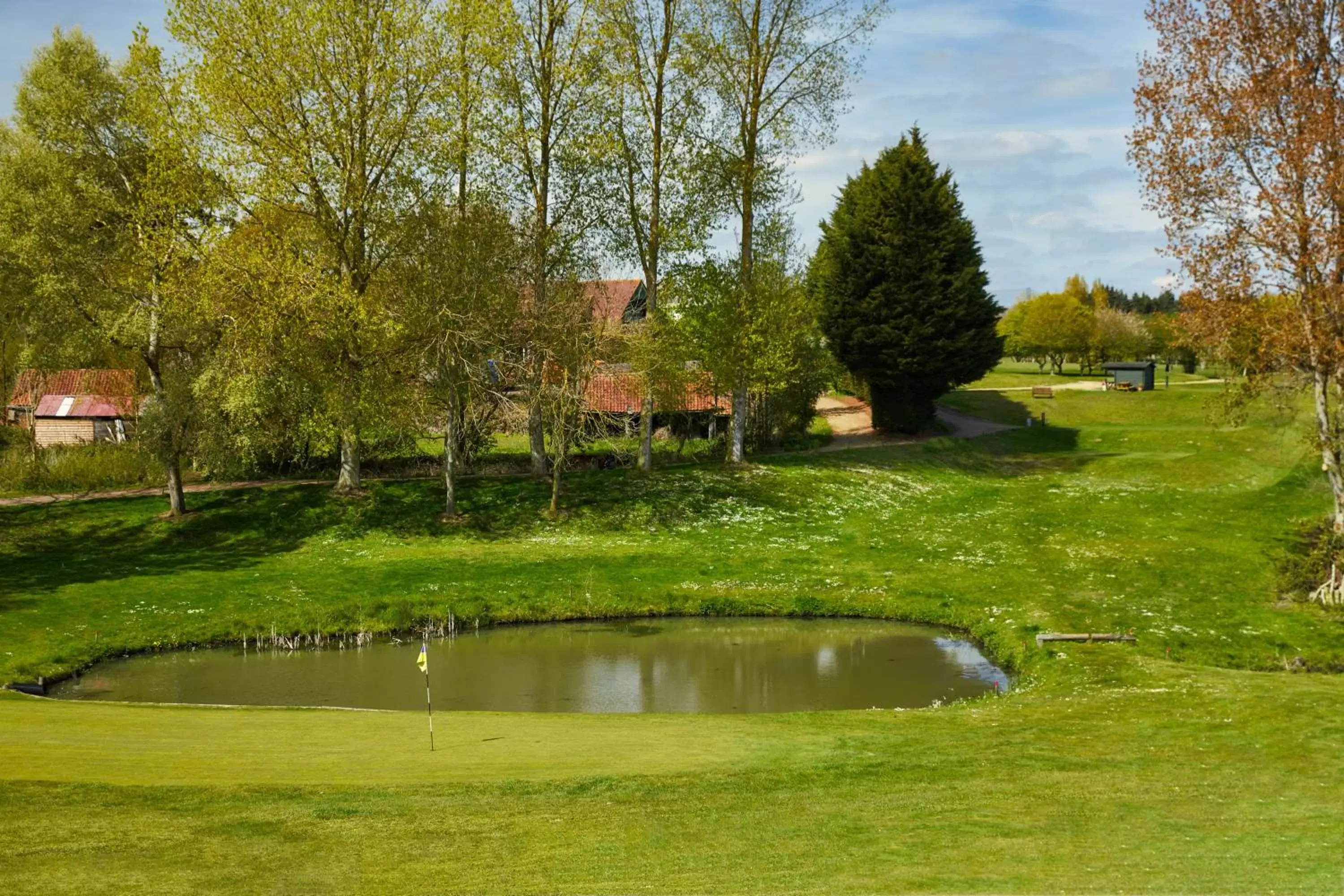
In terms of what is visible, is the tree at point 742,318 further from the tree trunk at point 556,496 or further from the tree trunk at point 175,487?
A: the tree trunk at point 175,487

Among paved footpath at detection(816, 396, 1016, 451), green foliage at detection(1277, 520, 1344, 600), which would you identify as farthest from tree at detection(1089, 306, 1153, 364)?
green foliage at detection(1277, 520, 1344, 600)

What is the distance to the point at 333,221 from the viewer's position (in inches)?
1674

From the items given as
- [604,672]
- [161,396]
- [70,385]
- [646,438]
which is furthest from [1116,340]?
[604,672]

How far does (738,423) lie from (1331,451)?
25310 mm

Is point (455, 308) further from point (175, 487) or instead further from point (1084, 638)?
point (1084, 638)

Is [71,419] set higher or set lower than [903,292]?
lower

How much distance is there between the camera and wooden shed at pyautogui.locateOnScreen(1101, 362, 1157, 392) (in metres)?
93.0

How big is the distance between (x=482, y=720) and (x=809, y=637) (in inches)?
525

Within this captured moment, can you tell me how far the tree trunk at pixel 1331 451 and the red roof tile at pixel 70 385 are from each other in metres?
43.0

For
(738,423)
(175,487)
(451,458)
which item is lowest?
(175,487)

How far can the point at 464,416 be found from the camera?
160 feet

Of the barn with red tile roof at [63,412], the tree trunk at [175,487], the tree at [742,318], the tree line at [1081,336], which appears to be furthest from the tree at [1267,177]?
the tree line at [1081,336]

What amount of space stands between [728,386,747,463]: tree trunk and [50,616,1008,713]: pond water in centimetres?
1926

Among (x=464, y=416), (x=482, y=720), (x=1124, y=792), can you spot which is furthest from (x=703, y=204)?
(x=1124, y=792)
